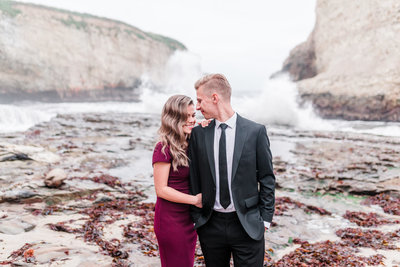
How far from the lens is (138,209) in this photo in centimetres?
730

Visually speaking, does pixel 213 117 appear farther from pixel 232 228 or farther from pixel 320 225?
pixel 320 225

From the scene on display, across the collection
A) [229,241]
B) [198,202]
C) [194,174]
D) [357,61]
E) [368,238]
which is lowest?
[368,238]

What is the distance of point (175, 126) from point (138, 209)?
5.16m

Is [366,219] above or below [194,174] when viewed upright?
below

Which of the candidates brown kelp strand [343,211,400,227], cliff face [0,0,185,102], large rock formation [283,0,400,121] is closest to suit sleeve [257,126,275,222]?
brown kelp strand [343,211,400,227]

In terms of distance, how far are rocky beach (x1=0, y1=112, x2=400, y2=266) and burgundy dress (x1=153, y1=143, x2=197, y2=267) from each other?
1735mm

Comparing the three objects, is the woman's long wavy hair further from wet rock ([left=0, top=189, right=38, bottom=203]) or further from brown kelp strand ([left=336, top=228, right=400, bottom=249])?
wet rock ([left=0, top=189, right=38, bottom=203])

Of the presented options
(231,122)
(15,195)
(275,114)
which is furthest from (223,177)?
(275,114)

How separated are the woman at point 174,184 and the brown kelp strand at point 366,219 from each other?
18.2 feet

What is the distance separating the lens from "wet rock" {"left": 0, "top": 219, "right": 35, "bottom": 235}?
16.1 ft

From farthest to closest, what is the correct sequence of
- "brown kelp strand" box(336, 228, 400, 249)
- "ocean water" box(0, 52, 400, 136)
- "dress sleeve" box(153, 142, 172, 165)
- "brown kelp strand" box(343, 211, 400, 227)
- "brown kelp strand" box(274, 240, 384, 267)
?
"ocean water" box(0, 52, 400, 136) < "brown kelp strand" box(343, 211, 400, 227) < "brown kelp strand" box(336, 228, 400, 249) < "brown kelp strand" box(274, 240, 384, 267) < "dress sleeve" box(153, 142, 172, 165)

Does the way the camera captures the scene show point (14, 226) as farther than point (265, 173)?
Yes

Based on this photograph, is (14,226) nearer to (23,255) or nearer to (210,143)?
(23,255)

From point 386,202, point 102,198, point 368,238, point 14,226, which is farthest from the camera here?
point 386,202
